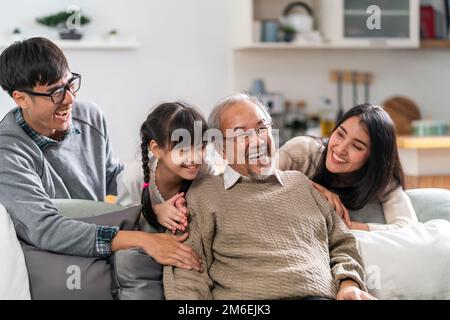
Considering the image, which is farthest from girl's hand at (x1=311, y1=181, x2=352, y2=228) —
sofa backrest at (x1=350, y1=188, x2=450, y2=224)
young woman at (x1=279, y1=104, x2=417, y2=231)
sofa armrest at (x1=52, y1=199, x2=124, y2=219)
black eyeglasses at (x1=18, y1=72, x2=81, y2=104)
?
black eyeglasses at (x1=18, y1=72, x2=81, y2=104)

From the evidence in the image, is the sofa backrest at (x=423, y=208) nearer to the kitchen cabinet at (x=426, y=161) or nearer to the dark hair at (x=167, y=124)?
the dark hair at (x=167, y=124)

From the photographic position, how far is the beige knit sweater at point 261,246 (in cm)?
175

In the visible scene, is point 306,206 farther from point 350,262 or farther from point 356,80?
point 356,80

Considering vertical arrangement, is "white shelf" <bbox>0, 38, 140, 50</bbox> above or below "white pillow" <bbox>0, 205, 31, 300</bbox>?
above

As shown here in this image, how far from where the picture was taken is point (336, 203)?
1.96 meters

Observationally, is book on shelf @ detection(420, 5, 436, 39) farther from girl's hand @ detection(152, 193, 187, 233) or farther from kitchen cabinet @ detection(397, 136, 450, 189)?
girl's hand @ detection(152, 193, 187, 233)

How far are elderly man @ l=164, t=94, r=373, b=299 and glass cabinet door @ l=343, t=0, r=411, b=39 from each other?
8.62 ft

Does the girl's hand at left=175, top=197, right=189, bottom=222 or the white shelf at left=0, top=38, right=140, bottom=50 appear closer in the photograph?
the girl's hand at left=175, top=197, right=189, bottom=222

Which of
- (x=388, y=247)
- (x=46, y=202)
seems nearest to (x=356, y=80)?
(x=388, y=247)

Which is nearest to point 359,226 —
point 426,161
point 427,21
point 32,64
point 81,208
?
point 81,208

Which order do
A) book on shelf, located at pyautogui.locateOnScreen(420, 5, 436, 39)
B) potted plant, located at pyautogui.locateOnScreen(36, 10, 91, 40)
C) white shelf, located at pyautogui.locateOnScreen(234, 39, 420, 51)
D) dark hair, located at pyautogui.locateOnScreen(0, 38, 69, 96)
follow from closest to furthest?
dark hair, located at pyautogui.locateOnScreen(0, 38, 69, 96) → potted plant, located at pyautogui.locateOnScreen(36, 10, 91, 40) → white shelf, located at pyautogui.locateOnScreen(234, 39, 420, 51) → book on shelf, located at pyautogui.locateOnScreen(420, 5, 436, 39)

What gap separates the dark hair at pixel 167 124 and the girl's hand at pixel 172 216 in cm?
6

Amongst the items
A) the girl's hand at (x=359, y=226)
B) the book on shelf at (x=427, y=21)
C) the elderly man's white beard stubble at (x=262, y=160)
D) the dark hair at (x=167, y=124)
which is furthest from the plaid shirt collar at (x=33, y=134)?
the book on shelf at (x=427, y=21)

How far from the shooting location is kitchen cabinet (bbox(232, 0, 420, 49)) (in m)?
4.32
